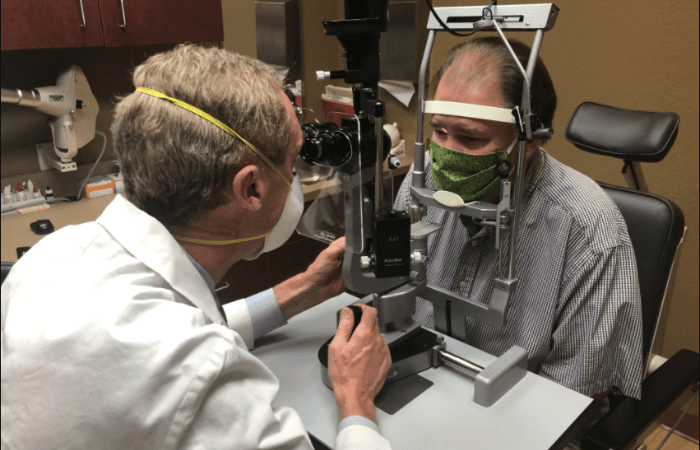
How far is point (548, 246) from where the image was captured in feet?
3.93

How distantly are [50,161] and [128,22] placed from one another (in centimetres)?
77

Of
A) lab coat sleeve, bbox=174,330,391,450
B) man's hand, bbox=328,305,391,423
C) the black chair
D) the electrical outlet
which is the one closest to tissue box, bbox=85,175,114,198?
the electrical outlet

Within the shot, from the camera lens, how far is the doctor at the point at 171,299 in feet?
1.99

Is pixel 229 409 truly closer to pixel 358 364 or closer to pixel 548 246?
pixel 358 364

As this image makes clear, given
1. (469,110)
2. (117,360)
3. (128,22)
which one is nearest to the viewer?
(117,360)

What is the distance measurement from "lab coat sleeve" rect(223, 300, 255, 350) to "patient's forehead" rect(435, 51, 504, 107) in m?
0.68

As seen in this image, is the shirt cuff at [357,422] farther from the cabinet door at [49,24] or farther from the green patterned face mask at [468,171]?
the cabinet door at [49,24]

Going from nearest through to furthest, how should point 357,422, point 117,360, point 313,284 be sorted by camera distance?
point 117,360 < point 357,422 < point 313,284

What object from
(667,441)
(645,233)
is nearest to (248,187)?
(645,233)

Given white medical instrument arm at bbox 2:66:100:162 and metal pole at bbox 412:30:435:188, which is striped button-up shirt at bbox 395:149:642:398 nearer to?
metal pole at bbox 412:30:435:188

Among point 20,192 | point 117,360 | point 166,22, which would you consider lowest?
point 117,360

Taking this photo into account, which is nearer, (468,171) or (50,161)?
(50,161)

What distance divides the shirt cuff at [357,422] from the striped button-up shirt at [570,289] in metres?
0.47

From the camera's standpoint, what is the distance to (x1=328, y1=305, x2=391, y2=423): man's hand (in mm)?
872
